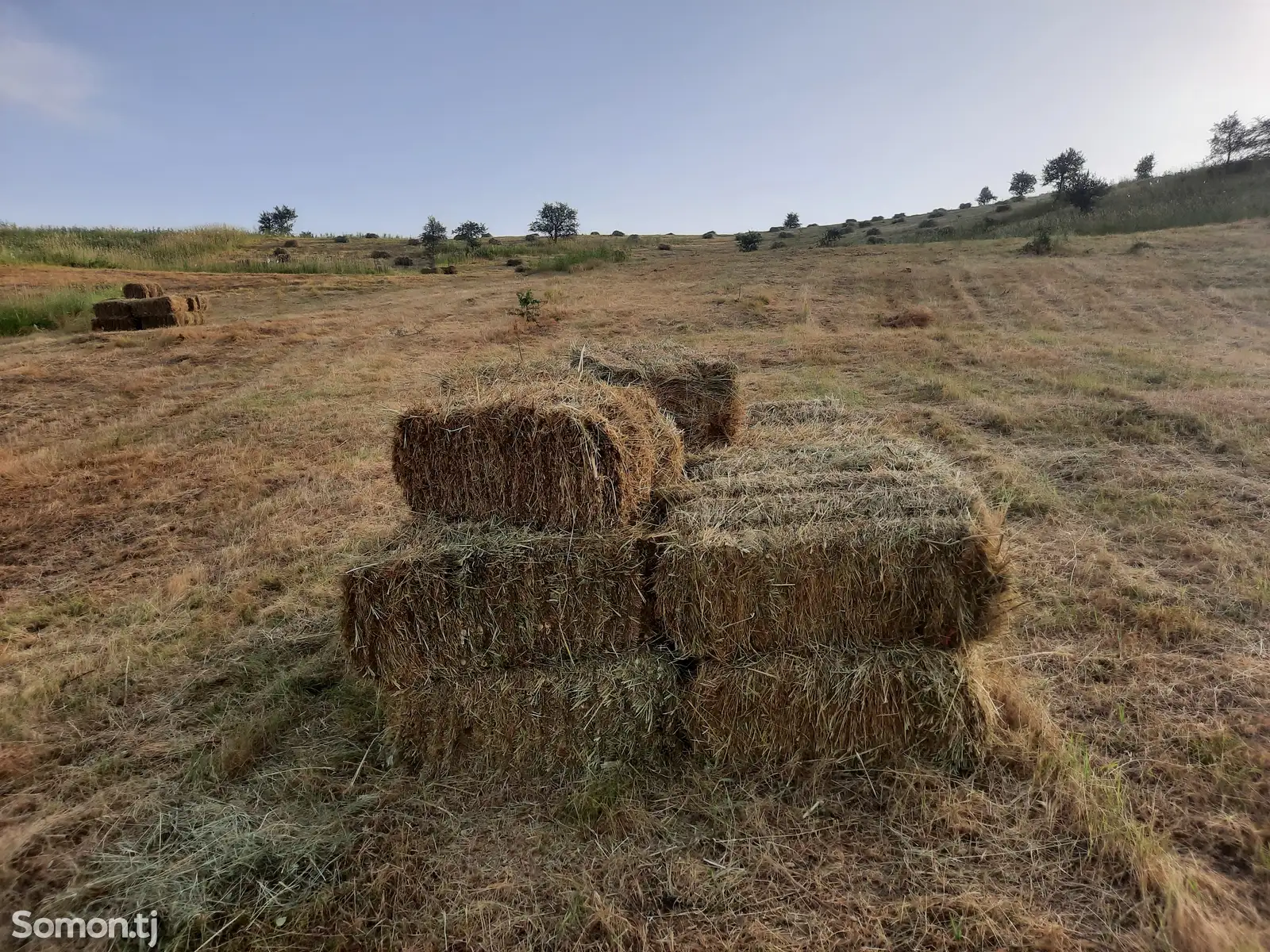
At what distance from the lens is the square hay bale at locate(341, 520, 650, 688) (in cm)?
317

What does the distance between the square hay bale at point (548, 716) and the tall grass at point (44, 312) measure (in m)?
20.6

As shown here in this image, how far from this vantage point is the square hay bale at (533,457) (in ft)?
10.7

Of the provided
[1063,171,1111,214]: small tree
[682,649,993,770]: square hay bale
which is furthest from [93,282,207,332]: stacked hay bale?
[1063,171,1111,214]: small tree

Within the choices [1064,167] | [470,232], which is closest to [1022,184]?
[1064,167]

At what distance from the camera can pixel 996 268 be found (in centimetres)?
2194

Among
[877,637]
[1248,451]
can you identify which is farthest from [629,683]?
[1248,451]

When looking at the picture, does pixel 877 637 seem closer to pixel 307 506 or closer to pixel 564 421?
pixel 564 421

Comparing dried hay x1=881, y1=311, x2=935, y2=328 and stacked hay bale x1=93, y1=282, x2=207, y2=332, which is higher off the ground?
stacked hay bale x1=93, y1=282, x2=207, y2=332

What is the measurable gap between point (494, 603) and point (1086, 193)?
142 ft

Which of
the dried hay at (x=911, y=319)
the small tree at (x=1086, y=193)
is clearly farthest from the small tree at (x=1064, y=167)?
the dried hay at (x=911, y=319)

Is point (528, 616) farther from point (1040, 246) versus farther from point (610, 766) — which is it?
point (1040, 246)

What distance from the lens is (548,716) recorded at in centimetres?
325

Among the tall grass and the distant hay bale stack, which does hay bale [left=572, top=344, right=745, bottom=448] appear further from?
the tall grass

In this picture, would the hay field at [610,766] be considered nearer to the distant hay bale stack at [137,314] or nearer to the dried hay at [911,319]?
the dried hay at [911,319]
